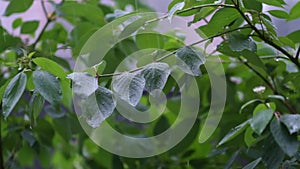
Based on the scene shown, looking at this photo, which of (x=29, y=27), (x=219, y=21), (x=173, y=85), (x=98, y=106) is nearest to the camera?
(x=98, y=106)

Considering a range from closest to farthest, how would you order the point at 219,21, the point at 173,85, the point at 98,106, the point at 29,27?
the point at 98,106 → the point at 219,21 → the point at 173,85 → the point at 29,27

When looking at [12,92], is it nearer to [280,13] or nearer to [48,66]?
[48,66]

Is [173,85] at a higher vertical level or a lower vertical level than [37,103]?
lower

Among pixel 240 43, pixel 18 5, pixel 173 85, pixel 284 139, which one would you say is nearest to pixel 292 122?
pixel 284 139

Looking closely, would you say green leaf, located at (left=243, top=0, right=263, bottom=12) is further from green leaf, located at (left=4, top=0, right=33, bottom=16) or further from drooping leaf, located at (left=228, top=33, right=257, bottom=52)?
green leaf, located at (left=4, top=0, right=33, bottom=16)

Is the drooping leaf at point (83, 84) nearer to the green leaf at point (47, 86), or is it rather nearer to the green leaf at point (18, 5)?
the green leaf at point (47, 86)

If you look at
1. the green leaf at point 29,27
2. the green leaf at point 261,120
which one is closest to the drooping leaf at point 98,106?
the green leaf at point 261,120

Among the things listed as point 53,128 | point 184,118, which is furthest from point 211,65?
point 53,128

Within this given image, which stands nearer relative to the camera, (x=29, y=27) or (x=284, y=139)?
(x=284, y=139)
